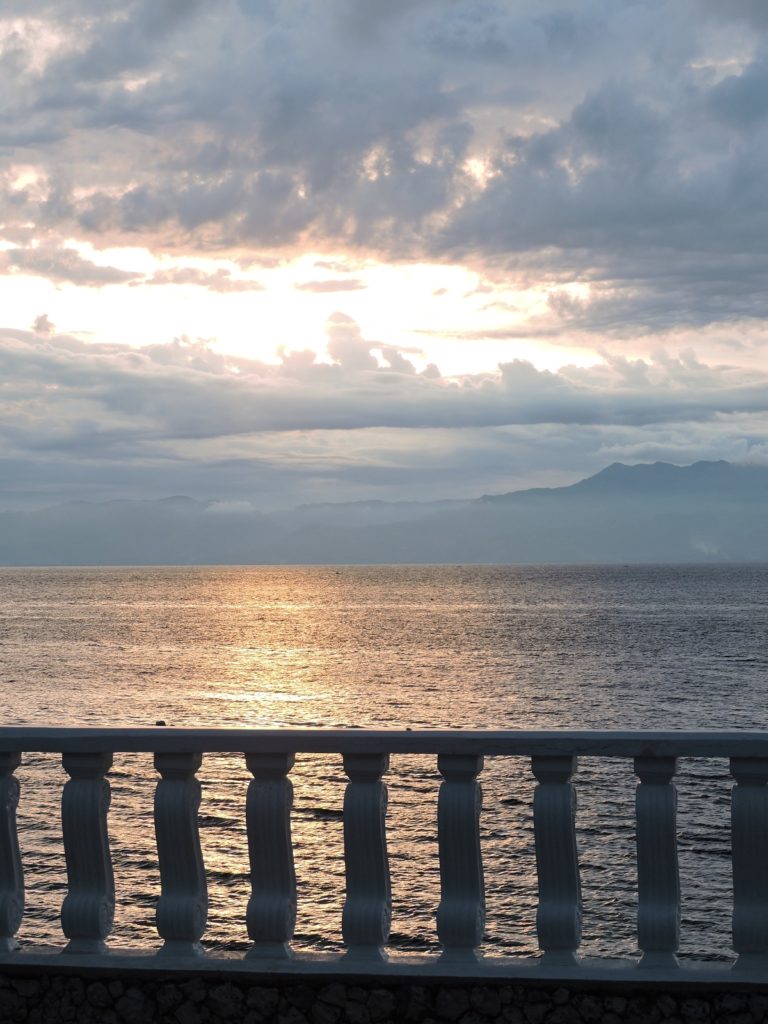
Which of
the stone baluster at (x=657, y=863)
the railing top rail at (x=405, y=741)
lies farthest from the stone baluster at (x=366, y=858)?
the stone baluster at (x=657, y=863)

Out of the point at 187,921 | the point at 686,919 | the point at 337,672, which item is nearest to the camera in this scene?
the point at 187,921

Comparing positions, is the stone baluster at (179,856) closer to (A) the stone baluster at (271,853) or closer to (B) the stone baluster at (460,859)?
(A) the stone baluster at (271,853)

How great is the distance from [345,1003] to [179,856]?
85 centimetres

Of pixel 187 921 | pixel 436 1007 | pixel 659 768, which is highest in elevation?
pixel 659 768

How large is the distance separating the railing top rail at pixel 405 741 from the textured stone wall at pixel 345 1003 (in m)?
0.88

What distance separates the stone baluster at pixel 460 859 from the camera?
4414mm

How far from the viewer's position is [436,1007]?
4.40 m

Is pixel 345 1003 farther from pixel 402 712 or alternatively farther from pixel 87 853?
pixel 402 712

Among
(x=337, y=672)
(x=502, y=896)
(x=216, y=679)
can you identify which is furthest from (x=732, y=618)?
(x=502, y=896)

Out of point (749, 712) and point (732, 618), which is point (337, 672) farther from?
point (732, 618)

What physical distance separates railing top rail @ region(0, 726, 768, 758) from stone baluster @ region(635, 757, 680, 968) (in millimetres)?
94

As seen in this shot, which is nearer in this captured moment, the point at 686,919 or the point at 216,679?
the point at 686,919

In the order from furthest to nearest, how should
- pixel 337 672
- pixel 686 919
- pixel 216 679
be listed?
1. pixel 337 672
2. pixel 216 679
3. pixel 686 919

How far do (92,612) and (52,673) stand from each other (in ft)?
268
